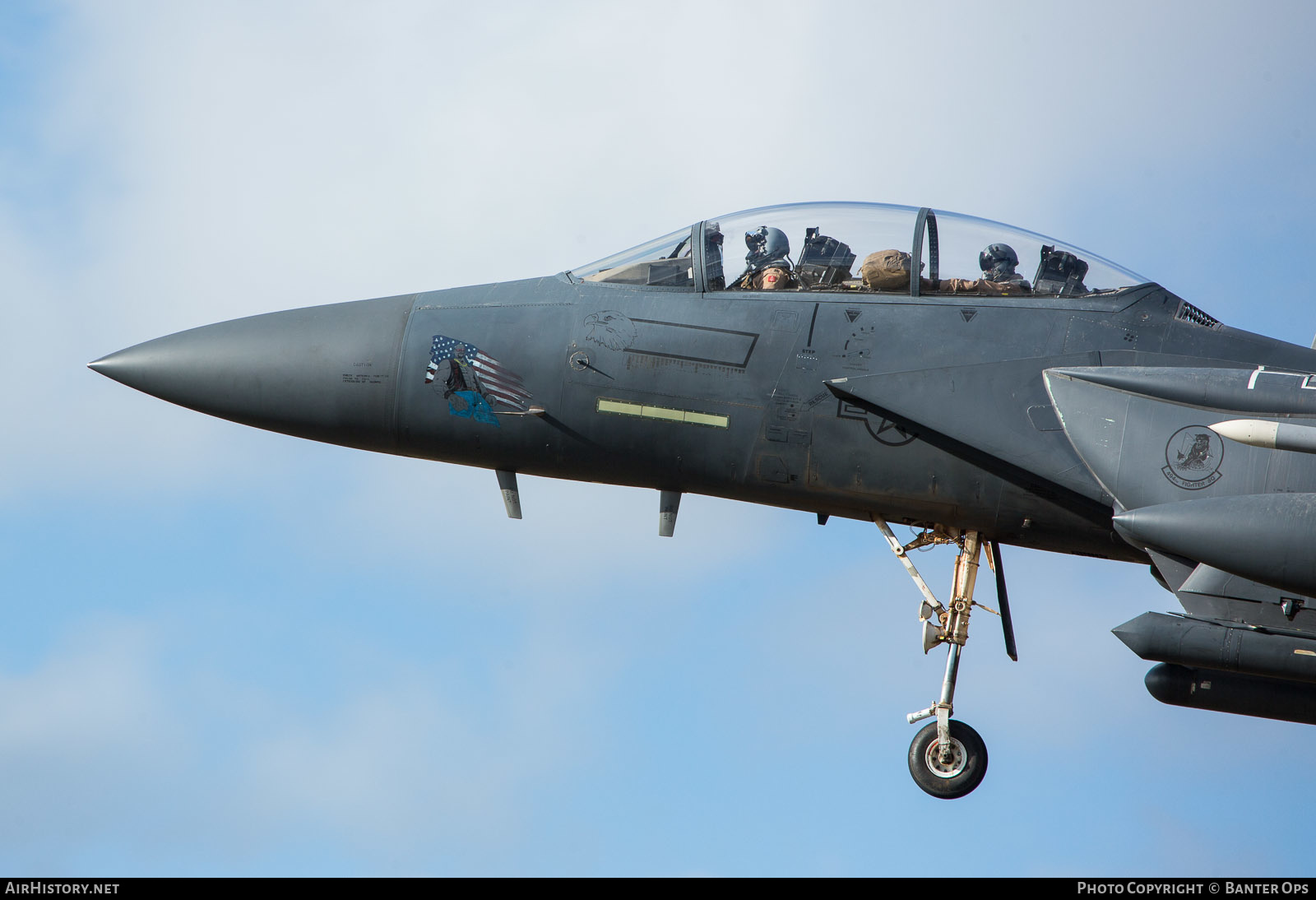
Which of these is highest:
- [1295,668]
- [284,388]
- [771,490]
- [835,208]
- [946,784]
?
[835,208]

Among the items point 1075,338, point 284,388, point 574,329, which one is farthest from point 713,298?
point 284,388

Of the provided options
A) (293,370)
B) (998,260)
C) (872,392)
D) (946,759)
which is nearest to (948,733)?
(946,759)

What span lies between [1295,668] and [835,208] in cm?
521

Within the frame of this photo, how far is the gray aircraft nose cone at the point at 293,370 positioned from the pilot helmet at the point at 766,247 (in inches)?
119

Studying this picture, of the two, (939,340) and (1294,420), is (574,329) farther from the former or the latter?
(1294,420)

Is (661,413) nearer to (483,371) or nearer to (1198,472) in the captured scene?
(483,371)

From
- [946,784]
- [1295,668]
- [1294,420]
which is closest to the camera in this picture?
[1294,420]

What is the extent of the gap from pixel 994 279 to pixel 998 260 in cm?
20

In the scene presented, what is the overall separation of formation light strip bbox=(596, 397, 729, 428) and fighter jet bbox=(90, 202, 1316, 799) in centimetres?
2

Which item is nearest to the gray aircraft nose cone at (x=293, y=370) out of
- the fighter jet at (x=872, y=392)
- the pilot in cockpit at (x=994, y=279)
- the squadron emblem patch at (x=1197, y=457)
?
the fighter jet at (x=872, y=392)

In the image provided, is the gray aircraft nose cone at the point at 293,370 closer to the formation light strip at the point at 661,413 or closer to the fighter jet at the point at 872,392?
the fighter jet at the point at 872,392

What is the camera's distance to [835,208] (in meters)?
12.0

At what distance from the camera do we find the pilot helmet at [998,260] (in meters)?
11.6

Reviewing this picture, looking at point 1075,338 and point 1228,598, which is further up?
point 1075,338
